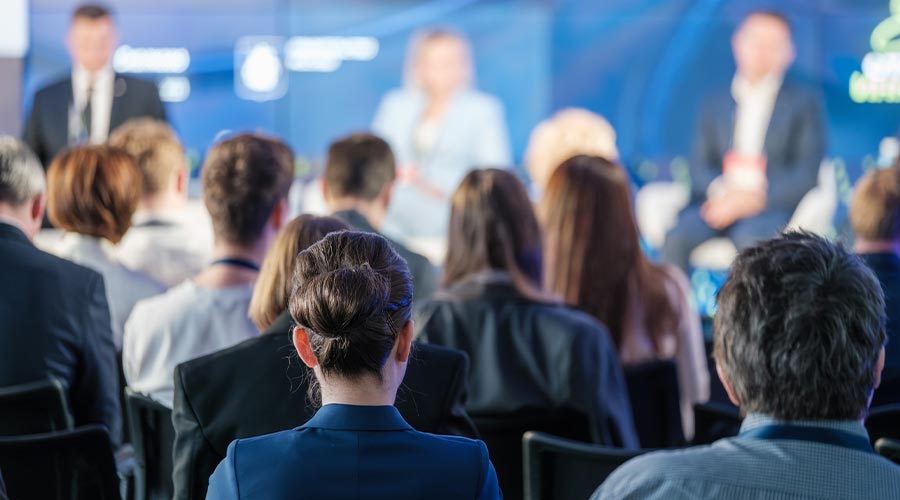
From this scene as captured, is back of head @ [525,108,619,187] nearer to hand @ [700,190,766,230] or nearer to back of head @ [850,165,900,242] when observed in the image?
hand @ [700,190,766,230]

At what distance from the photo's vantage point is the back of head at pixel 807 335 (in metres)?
1.46

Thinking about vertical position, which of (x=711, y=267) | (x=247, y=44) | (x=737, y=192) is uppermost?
(x=247, y=44)

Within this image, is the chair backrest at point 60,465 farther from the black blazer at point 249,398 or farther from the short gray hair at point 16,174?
the short gray hair at point 16,174

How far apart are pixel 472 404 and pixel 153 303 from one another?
877mm

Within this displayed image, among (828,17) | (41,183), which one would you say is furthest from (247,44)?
(41,183)

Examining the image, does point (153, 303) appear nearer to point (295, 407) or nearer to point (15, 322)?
point (15, 322)

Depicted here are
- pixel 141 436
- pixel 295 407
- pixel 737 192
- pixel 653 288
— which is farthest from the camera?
pixel 737 192

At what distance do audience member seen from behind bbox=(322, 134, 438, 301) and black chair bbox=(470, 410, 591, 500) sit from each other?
3.54ft

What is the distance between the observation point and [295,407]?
2.11 metres

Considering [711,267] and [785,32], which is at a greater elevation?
[785,32]

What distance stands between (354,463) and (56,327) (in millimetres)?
1561

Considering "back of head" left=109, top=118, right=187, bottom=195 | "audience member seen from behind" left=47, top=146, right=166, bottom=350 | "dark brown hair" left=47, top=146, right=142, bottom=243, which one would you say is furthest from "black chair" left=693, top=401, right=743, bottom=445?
"back of head" left=109, top=118, right=187, bottom=195

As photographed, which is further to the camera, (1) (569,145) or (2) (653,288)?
(1) (569,145)

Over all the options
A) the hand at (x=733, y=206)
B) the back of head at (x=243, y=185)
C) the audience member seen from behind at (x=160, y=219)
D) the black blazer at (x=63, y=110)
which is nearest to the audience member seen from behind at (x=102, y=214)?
the audience member seen from behind at (x=160, y=219)
